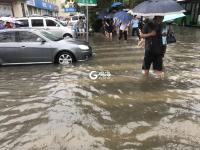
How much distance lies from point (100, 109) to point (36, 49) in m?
6.22

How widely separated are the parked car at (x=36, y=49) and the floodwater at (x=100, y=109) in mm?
1169

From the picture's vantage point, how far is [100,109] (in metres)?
6.79

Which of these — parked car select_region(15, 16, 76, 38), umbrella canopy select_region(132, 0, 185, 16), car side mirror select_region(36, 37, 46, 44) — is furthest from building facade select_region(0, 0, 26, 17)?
umbrella canopy select_region(132, 0, 185, 16)

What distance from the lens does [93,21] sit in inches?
1200

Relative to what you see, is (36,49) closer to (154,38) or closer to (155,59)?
(155,59)

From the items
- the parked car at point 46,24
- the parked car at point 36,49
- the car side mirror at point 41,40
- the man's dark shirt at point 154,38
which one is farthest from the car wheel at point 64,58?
the parked car at point 46,24

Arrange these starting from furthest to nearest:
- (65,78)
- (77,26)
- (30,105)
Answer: (77,26)
(65,78)
(30,105)

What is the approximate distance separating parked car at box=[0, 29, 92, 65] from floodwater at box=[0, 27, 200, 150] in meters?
1.17

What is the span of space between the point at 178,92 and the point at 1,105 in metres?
4.15

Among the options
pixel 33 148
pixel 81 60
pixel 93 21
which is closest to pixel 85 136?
pixel 33 148

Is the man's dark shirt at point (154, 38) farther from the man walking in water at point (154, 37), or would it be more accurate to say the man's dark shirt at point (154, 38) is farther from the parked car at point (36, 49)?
the parked car at point (36, 49)

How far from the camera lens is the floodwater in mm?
5250

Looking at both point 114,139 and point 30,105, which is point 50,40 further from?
point 114,139

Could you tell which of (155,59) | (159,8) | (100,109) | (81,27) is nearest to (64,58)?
(155,59)
